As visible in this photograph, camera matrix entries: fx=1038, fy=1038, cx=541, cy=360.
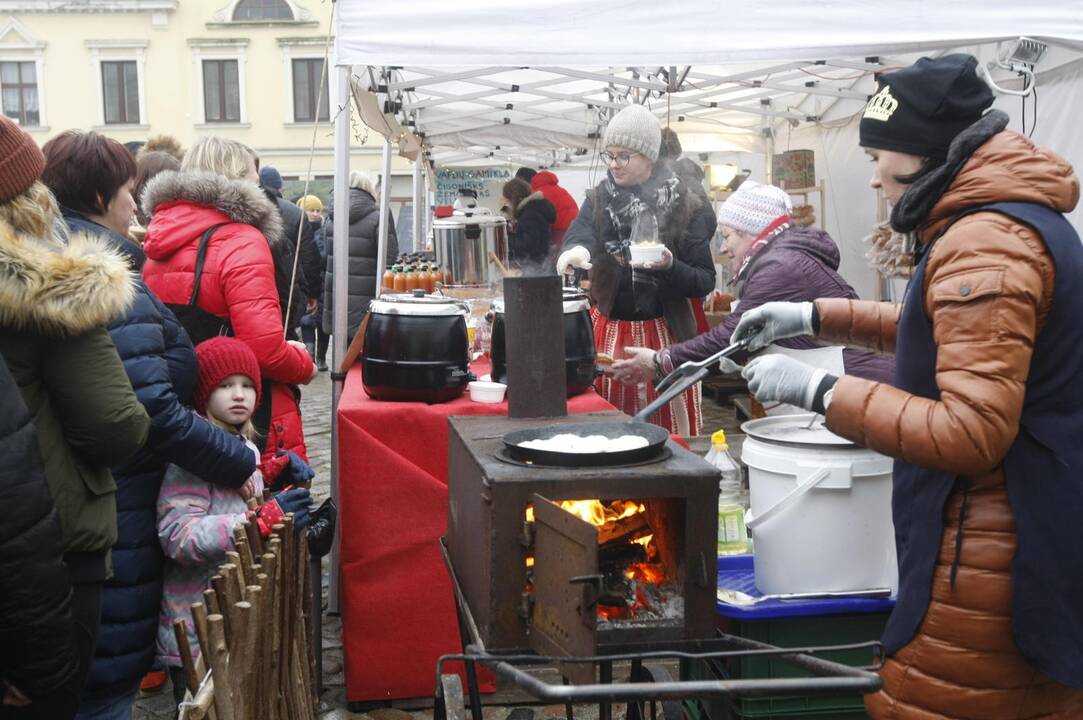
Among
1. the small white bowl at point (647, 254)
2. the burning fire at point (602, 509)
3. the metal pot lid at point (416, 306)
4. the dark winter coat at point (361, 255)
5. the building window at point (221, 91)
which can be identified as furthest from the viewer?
the building window at point (221, 91)

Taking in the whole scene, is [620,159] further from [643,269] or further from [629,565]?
[629,565]

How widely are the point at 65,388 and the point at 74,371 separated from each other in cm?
4

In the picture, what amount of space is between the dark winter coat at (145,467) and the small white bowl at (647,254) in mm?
2270

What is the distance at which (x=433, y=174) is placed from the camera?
16125mm

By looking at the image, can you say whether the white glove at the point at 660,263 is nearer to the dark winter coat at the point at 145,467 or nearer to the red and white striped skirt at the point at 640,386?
the red and white striped skirt at the point at 640,386

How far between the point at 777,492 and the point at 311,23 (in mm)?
35014

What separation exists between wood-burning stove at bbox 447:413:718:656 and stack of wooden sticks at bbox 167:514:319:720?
52cm

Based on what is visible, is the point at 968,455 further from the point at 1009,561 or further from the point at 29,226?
the point at 29,226

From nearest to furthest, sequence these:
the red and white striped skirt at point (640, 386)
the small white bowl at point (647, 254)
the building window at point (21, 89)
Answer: the small white bowl at point (647, 254), the red and white striped skirt at point (640, 386), the building window at point (21, 89)

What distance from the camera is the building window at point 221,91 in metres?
35.0

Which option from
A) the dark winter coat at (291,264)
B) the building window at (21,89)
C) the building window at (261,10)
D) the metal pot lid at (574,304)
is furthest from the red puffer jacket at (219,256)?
the building window at (21,89)

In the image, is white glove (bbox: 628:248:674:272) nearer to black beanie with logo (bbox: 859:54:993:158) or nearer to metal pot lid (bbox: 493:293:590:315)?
metal pot lid (bbox: 493:293:590:315)

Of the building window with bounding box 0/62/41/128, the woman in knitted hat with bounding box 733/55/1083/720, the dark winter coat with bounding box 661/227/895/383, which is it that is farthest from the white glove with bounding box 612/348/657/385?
the building window with bounding box 0/62/41/128

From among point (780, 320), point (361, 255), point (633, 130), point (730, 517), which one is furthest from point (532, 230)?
point (780, 320)
